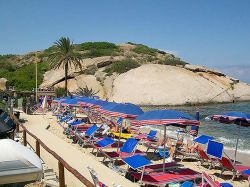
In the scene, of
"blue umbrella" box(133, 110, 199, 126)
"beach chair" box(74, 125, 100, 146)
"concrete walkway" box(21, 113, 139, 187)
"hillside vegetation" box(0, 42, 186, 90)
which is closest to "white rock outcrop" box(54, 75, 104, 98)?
"hillside vegetation" box(0, 42, 186, 90)

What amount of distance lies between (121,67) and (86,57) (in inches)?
505

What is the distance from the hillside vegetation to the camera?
57469 millimetres

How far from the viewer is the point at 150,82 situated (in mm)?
50156

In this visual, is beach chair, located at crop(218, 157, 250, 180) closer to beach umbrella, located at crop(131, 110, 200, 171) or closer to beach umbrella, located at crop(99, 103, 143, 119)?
beach umbrella, located at crop(131, 110, 200, 171)

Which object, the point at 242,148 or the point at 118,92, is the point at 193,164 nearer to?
the point at 242,148

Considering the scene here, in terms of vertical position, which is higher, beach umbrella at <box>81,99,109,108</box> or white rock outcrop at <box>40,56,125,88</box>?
white rock outcrop at <box>40,56,125,88</box>

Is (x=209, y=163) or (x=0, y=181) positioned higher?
(x=0, y=181)

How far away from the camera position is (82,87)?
52000 mm

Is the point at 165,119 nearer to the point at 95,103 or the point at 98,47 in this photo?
the point at 95,103

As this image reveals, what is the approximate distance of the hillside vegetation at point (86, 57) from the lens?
57.5 m

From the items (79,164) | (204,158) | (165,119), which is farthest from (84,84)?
(165,119)

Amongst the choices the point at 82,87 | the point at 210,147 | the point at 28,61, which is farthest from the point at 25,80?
the point at 210,147

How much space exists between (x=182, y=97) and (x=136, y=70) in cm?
870

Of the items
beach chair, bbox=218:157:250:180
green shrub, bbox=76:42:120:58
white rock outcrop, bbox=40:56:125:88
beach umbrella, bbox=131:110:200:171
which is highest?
green shrub, bbox=76:42:120:58
